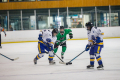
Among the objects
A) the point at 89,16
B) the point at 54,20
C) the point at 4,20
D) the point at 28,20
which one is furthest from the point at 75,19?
the point at 4,20

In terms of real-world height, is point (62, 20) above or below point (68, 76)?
above

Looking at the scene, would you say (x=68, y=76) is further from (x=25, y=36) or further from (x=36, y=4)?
(x=36, y=4)

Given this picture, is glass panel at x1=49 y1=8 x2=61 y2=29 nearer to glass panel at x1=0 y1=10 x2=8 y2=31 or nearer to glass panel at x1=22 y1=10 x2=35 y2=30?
glass panel at x1=22 y1=10 x2=35 y2=30

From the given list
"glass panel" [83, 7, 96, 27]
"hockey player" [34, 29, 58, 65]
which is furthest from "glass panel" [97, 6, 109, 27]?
"hockey player" [34, 29, 58, 65]

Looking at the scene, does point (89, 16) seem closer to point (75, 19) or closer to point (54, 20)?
point (75, 19)

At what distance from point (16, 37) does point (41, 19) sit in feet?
8.45

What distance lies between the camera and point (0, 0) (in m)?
17.1

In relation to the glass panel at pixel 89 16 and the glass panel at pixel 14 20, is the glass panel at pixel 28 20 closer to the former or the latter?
the glass panel at pixel 14 20

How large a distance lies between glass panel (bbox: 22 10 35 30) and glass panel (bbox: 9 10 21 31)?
334mm

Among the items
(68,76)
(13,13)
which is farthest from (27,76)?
(13,13)

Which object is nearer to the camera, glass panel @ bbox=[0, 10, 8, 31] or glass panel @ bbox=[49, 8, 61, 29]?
glass panel @ bbox=[49, 8, 61, 29]

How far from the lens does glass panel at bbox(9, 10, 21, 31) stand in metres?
14.9

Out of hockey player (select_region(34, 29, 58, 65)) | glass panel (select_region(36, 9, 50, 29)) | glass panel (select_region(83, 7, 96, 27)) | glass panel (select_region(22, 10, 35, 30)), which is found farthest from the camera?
glass panel (select_region(83, 7, 96, 27))

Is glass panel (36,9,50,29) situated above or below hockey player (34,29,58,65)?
above
